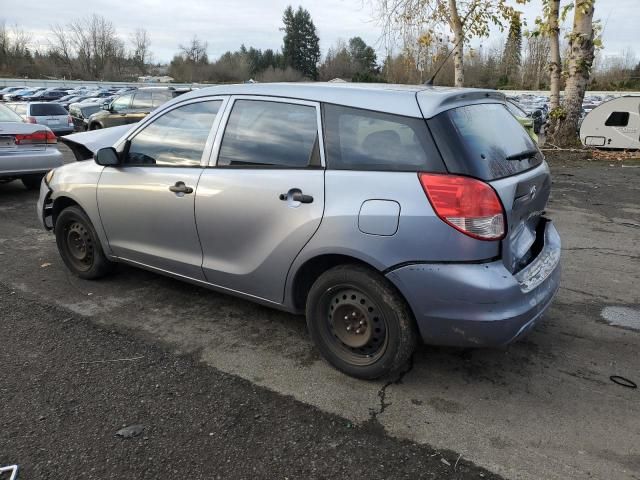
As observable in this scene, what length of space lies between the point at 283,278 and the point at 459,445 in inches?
55.9

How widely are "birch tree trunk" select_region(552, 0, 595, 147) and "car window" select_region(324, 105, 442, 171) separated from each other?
42.0 feet

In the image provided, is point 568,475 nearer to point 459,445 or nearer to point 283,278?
point 459,445

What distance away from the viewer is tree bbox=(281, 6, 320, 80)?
94125 millimetres

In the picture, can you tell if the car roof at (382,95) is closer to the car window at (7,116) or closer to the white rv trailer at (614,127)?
the car window at (7,116)

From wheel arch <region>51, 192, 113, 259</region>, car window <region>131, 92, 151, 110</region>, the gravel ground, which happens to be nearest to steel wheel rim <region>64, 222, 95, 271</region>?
wheel arch <region>51, 192, 113, 259</region>

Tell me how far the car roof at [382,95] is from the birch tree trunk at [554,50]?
13.2m

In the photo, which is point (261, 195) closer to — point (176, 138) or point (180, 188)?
point (180, 188)

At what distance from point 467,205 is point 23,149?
7.94 meters

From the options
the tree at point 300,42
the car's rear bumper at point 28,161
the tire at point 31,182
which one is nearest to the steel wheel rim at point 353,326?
the car's rear bumper at point 28,161

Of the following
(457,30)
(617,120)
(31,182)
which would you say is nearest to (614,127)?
(617,120)

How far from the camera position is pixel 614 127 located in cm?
1661

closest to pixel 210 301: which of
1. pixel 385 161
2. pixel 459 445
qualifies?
pixel 385 161

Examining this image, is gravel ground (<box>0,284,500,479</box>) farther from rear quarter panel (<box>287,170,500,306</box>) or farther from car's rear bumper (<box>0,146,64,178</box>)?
car's rear bumper (<box>0,146,64,178</box>)

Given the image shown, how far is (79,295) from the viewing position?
Answer: 4.59 m
